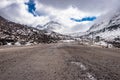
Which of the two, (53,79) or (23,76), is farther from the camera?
(23,76)

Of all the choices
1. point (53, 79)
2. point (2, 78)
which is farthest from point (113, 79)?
point (2, 78)

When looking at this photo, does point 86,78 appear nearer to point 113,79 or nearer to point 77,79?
point 77,79

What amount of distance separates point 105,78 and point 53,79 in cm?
296

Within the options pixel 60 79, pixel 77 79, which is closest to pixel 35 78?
pixel 60 79

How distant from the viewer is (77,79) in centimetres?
1096

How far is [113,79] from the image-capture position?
11.2 m

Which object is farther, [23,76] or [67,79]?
[23,76]

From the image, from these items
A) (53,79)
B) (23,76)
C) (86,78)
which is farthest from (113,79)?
(23,76)

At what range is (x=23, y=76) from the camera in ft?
38.7

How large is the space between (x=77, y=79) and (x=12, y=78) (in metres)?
3.60

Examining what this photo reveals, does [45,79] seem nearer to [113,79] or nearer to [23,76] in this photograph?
[23,76]

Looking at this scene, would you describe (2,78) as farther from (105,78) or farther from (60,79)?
(105,78)

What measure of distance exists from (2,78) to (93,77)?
16.7ft

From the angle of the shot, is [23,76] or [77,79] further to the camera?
[23,76]
